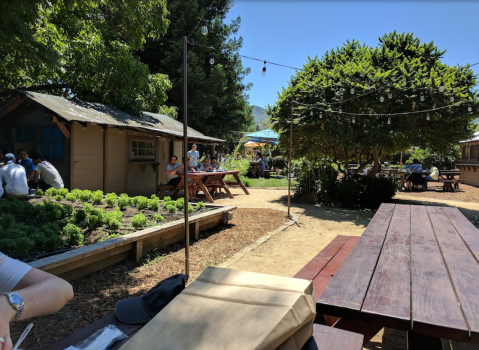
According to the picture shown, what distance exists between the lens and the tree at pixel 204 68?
21094 mm

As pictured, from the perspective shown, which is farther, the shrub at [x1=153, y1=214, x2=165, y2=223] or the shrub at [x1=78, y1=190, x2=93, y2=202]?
the shrub at [x1=78, y1=190, x2=93, y2=202]

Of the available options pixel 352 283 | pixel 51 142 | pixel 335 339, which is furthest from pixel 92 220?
pixel 51 142

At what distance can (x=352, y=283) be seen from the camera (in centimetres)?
177

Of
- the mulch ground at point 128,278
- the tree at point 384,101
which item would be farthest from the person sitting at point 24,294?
the tree at point 384,101

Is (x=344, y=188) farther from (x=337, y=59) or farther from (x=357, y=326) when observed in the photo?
(x=357, y=326)

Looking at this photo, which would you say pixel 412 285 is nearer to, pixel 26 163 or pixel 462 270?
pixel 462 270

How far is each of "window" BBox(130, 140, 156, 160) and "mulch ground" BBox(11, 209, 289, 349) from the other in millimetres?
5825

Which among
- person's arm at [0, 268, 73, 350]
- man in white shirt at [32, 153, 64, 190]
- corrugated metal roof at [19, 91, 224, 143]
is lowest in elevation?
person's arm at [0, 268, 73, 350]

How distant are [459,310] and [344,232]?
17.9ft

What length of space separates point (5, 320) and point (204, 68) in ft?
78.3

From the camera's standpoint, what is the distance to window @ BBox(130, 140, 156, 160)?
36.4 feet

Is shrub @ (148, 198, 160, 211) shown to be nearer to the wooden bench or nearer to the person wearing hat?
the person wearing hat

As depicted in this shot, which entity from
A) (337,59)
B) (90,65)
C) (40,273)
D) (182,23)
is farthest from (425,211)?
(182,23)

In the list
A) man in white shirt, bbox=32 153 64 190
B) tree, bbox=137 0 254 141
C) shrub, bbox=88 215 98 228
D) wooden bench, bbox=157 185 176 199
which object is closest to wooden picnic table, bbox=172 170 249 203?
wooden bench, bbox=157 185 176 199
